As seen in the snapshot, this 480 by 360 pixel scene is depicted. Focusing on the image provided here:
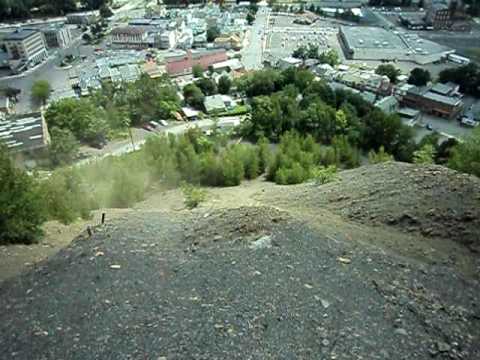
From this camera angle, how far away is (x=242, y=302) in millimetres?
5500

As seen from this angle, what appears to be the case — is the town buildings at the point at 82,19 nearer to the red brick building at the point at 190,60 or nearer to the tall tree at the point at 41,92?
the red brick building at the point at 190,60

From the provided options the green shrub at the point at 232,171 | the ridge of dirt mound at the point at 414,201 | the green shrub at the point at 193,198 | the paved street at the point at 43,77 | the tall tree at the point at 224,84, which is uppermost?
the ridge of dirt mound at the point at 414,201

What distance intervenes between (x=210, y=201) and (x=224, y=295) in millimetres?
7196

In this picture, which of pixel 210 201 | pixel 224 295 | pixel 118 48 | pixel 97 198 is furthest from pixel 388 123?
pixel 118 48

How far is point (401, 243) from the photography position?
7355 millimetres

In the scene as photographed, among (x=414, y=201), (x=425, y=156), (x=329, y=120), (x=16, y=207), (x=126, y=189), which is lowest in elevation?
(x=329, y=120)

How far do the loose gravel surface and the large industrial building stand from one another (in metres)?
30.8

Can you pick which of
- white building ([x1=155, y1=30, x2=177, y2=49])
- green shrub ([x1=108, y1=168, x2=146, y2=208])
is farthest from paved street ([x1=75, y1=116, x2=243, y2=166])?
white building ([x1=155, y1=30, x2=177, y2=49])

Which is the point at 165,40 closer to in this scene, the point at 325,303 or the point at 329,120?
the point at 329,120

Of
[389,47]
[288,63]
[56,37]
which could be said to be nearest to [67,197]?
[288,63]

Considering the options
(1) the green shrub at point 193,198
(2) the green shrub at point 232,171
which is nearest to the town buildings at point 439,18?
(2) the green shrub at point 232,171

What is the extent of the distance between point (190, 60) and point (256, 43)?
8.28 m

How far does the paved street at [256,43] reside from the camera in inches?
1377

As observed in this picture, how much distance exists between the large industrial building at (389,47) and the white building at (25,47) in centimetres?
2523
